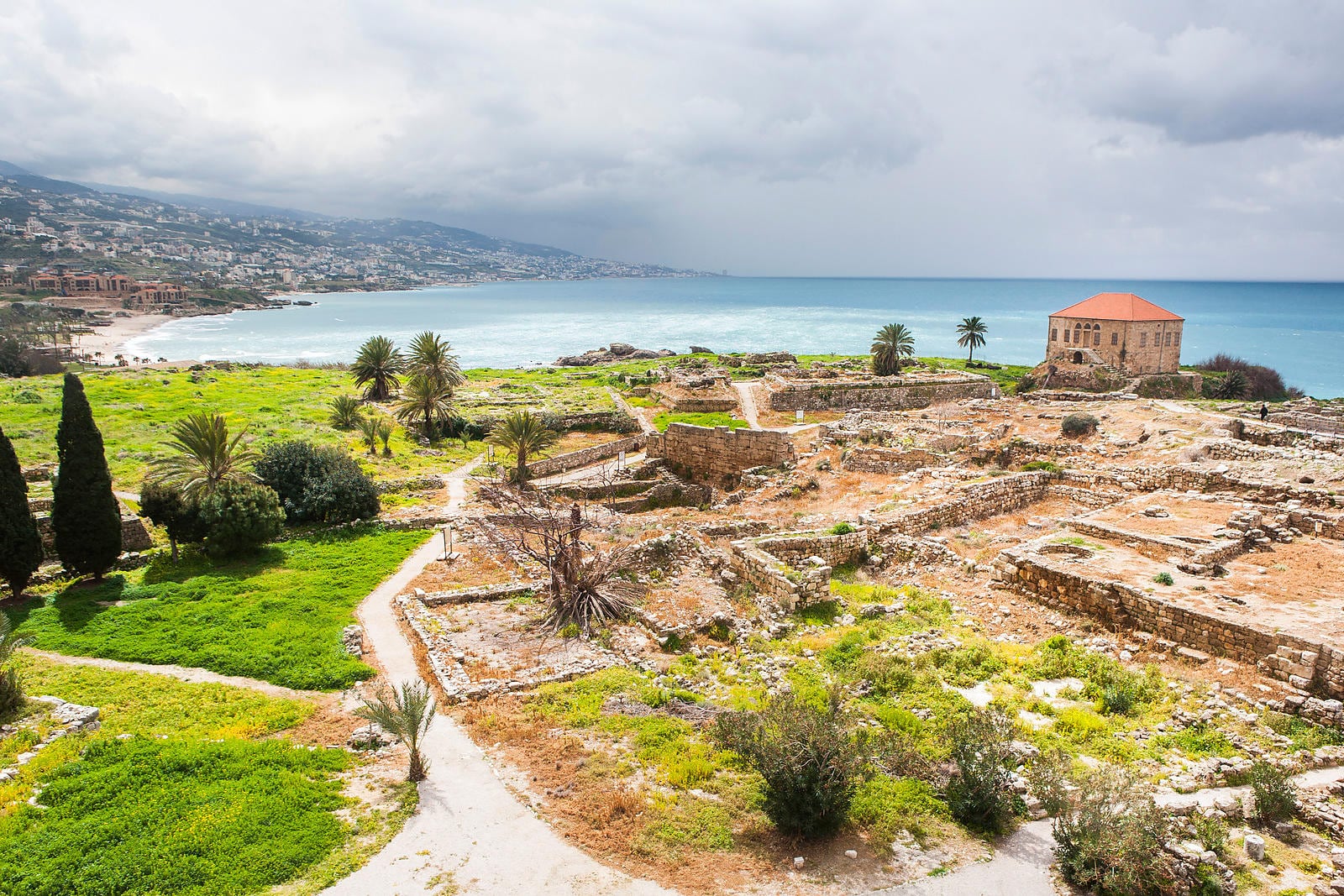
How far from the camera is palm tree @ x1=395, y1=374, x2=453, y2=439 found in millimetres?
40250

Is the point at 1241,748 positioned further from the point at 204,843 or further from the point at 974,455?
the point at 974,455

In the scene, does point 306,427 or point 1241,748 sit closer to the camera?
point 1241,748

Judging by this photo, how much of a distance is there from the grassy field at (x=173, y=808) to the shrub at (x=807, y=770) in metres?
5.67

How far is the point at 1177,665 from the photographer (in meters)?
13.4

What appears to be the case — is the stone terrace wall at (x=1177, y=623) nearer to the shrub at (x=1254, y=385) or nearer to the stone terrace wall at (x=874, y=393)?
the stone terrace wall at (x=874, y=393)

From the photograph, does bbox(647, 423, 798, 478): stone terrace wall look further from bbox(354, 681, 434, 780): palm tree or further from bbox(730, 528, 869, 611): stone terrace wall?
bbox(354, 681, 434, 780): palm tree

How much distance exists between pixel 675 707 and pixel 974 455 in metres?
20.4

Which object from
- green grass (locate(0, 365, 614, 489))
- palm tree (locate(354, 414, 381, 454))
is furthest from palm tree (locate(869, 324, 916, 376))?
palm tree (locate(354, 414, 381, 454))

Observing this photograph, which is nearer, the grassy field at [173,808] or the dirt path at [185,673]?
the grassy field at [173,808]

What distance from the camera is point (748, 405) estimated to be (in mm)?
46312

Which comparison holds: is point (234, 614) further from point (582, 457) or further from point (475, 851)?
point (582, 457)

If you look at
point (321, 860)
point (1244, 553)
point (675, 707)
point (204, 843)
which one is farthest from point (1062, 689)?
point (204, 843)

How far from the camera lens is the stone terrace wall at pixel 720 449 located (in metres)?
31.6

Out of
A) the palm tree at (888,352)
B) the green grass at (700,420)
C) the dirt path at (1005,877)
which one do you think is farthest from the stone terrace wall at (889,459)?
the palm tree at (888,352)
